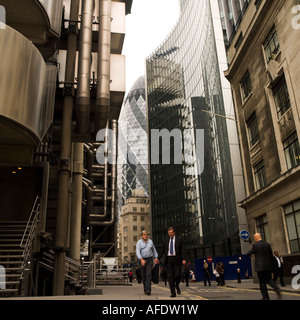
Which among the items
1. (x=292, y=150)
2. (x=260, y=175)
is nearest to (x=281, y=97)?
(x=292, y=150)

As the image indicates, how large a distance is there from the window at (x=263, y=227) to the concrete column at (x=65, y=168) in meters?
13.1

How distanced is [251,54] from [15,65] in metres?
18.2

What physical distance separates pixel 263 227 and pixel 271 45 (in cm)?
1255

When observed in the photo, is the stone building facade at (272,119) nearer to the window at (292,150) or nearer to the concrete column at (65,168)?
the window at (292,150)

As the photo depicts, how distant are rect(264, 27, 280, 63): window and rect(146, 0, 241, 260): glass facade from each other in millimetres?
12420

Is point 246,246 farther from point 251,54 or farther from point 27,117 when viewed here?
point 27,117

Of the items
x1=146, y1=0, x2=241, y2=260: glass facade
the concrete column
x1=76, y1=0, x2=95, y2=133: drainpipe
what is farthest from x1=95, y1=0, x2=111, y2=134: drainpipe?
x1=146, y1=0, x2=241, y2=260: glass facade

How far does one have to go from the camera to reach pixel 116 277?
2933 cm

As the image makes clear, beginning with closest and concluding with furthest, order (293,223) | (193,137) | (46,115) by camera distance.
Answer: (46,115) < (293,223) < (193,137)

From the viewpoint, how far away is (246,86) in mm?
26766

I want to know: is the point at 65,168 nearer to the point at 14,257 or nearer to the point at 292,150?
the point at 14,257

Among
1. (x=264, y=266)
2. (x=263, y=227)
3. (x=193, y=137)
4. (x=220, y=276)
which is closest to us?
(x=264, y=266)

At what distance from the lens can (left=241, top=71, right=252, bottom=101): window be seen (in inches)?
1030
